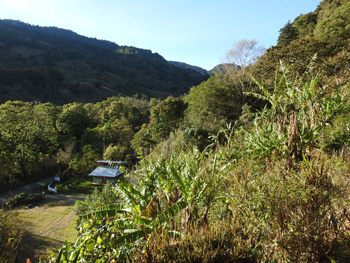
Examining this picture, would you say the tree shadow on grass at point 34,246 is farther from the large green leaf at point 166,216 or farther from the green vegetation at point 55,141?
the green vegetation at point 55,141

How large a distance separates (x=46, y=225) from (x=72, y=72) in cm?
7921

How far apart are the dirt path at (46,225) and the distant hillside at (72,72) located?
49072mm

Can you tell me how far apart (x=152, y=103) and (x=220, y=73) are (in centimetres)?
1696

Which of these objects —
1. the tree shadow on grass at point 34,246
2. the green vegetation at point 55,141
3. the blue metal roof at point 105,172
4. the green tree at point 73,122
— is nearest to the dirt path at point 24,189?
the green vegetation at point 55,141

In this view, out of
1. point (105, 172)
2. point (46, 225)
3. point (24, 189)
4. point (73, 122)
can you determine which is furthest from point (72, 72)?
point (46, 225)

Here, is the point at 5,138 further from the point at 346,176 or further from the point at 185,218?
the point at 346,176

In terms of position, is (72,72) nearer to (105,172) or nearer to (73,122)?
(73,122)

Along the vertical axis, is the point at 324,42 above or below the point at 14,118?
above

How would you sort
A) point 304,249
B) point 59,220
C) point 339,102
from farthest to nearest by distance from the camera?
1. point 59,220
2. point 339,102
3. point 304,249

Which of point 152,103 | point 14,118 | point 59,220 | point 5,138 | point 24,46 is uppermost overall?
point 24,46

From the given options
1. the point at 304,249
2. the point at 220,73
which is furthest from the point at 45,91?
the point at 304,249

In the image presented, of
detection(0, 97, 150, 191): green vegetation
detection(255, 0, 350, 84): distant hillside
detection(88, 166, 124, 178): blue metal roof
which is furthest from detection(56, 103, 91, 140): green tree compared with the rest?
detection(255, 0, 350, 84): distant hillside

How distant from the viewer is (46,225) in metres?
10.3

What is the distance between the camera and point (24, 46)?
87062mm
